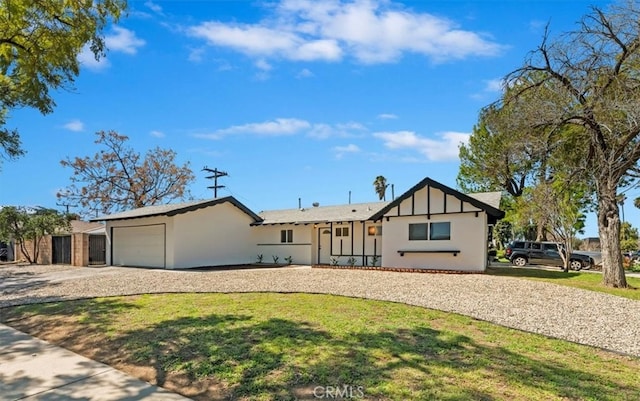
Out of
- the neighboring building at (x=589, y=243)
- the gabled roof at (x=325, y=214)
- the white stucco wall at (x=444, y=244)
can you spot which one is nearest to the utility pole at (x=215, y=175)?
the gabled roof at (x=325, y=214)

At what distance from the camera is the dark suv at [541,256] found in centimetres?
2312

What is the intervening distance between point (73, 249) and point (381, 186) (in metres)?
34.2

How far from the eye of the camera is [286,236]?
897 inches

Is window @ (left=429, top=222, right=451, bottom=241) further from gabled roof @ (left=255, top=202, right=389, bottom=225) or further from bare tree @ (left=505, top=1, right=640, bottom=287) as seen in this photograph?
bare tree @ (left=505, top=1, right=640, bottom=287)

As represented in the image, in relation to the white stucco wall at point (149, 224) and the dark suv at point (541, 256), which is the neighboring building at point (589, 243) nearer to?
the dark suv at point (541, 256)

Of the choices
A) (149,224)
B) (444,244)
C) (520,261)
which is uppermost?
(149,224)

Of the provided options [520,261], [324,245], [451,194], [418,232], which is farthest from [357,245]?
[520,261]

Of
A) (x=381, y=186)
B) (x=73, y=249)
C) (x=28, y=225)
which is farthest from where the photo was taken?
(x=381, y=186)

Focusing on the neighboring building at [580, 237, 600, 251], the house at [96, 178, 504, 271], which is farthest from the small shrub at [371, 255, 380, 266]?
the neighboring building at [580, 237, 600, 251]

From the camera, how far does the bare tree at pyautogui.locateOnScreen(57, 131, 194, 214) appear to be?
3316cm

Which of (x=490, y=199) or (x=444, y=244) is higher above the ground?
(x=490, y=199)

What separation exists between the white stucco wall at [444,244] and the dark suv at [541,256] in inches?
352

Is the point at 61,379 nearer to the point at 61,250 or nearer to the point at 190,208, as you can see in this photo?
Result: the point at 190,208

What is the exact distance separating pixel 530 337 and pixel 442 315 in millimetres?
1643
